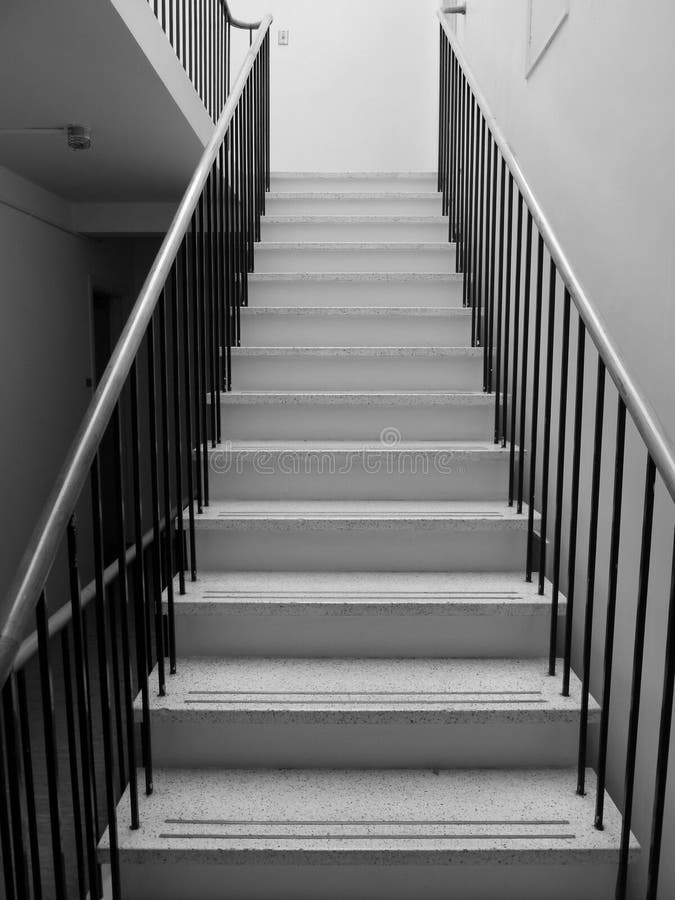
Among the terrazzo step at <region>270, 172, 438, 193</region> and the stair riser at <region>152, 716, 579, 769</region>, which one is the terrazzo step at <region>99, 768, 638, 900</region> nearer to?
the stair riser at <region>152, 716, 579, 769</region>

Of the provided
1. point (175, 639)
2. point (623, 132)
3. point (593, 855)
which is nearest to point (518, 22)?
point (623, 132)

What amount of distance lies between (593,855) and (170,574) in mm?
1214

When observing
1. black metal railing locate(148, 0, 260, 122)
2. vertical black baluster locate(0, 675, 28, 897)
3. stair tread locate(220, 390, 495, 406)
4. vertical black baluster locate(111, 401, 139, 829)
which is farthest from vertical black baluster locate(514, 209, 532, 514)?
black metal railing locate(148, 0, 260, 122)

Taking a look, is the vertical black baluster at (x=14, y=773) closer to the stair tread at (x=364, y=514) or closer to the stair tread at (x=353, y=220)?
the stair tread at (x=364, y=514)

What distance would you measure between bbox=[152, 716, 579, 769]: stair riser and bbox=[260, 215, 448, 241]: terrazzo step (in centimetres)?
273

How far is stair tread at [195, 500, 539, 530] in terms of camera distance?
7.87 feet

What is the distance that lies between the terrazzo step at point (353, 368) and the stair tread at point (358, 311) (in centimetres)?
25

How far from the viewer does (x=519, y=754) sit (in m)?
1.94

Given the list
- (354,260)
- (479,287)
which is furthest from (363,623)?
(354,260)

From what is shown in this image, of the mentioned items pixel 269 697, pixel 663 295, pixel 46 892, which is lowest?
pixel 46 892

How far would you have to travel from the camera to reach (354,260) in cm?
373

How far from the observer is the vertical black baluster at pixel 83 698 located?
139cm

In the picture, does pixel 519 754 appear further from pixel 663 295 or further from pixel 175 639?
pixel 663 295

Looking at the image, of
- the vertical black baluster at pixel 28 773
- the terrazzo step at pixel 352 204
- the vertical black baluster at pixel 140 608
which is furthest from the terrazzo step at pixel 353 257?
the vertical black baluster at pixel 28 773
